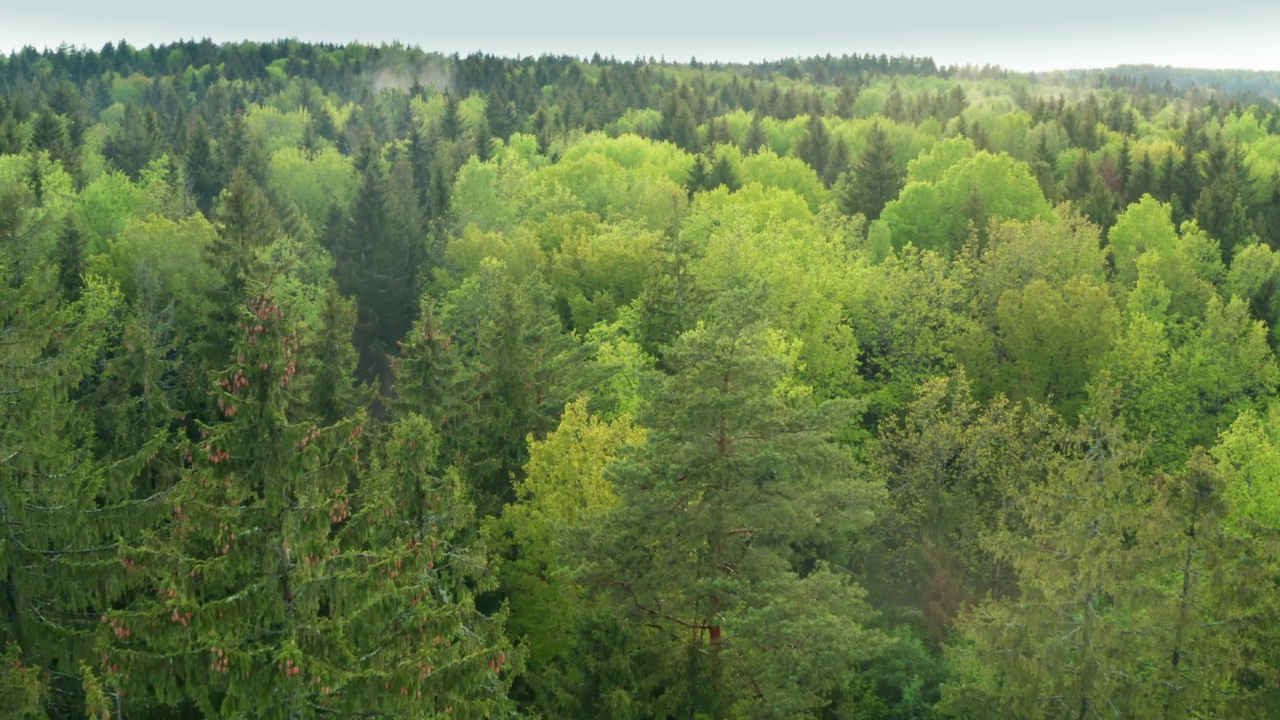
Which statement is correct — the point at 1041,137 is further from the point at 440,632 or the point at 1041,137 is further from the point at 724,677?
the point at 440,632

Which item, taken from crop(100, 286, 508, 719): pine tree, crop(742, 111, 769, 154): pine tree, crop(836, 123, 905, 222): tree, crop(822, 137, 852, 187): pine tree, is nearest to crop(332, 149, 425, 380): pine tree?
crop(836, 123, 905, 222): tree

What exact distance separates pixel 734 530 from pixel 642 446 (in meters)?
2.66

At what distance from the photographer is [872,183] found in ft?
225

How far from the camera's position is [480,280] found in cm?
4941

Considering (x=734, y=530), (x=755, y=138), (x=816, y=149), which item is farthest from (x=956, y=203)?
(x=734, y=530)

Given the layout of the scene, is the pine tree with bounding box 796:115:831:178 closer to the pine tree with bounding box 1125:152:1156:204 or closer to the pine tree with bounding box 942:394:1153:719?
the pine tree with bounding box 1125:152:1156:204

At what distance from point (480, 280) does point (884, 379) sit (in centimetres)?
1905

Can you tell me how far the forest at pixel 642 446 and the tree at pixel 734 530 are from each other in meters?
0.09

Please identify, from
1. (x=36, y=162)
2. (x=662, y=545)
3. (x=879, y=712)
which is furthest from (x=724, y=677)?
(x=36, y=162)

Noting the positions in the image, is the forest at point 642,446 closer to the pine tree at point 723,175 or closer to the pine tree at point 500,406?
the pine tree at point 500,406

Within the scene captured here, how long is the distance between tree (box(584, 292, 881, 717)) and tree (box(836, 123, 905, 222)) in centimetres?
4832

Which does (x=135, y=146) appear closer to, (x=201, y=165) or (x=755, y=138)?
(x=201, y=165)

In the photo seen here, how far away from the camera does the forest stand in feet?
41.7

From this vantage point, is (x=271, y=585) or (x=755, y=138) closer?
(x=271, y=585)
